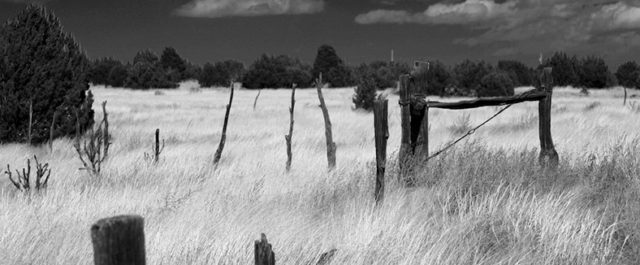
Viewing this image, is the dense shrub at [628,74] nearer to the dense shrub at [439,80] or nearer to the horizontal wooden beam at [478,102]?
the dense shrub at [439,80]

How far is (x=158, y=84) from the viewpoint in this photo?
53812 mm

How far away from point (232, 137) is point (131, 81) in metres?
41.6

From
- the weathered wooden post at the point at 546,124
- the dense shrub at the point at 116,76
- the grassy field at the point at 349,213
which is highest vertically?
the dense shrub at the point at 116,76

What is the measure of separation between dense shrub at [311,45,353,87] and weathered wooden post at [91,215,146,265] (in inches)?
2272

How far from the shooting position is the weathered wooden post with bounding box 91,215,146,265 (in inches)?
63.6

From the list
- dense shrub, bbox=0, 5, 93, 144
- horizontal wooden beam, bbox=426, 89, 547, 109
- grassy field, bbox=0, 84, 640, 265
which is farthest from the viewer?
dense shrub, bbox=0, 5, 93, 144

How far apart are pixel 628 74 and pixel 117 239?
199 ft

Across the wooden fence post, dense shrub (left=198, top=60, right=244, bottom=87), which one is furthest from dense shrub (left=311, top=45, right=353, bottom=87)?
the wooden fence post

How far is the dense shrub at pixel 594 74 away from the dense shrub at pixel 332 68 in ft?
67.4

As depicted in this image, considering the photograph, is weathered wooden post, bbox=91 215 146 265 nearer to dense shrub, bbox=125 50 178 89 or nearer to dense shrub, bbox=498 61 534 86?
dense shrub, bbox=125 50 178 89

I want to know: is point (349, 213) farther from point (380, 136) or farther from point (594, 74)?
point (594, 74)

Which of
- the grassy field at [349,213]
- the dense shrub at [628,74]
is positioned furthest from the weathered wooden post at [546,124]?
the dense shrub at [628,74]

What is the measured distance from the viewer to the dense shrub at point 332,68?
59.5 metres

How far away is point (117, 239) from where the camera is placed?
1628 mm
